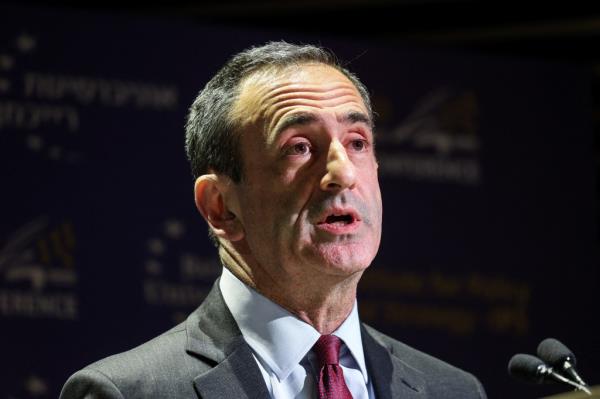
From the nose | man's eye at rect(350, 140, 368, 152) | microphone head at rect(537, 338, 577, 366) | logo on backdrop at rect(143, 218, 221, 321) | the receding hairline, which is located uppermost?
the receding hairline

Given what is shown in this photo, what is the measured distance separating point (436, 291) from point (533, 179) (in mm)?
669

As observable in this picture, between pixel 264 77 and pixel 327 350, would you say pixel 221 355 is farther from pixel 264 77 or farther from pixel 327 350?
pixel 264 77

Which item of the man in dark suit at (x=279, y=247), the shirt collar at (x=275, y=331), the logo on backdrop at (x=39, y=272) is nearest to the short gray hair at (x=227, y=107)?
the man in dark suit at (x=279, y=247)

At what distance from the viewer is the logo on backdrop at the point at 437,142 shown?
527 cm

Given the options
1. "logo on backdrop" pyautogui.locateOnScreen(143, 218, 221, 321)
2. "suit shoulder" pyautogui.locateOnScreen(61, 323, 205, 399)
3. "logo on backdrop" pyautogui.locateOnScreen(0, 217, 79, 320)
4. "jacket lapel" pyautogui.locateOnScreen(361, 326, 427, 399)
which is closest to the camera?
"suit shoulder" pyautogui.locateOnScreen(61, 323, 205, 399)

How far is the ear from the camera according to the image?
108 inches

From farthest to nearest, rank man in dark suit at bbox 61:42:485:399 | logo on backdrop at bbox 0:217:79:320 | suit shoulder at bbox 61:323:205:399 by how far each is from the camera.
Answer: logo on backdrop at bbox 0:217:79:320
man in dark suit at bbox 61:42:485:399
suit shoulder at bbox 61:323:205:399

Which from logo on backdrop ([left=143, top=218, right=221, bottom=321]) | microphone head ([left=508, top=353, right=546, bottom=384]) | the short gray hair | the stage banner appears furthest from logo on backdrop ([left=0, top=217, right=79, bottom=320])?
microphone head ([left=508, top=353, right=546, bottom=384])

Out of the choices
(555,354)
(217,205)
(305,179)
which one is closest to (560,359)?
(555,354)

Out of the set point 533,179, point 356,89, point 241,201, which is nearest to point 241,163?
point 241,201

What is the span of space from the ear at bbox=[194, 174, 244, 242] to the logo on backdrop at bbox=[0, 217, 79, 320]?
1.96 m

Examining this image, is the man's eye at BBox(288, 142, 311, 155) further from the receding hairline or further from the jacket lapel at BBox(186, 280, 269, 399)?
the jacket lapel at BBox(186, 280, 269, 399)

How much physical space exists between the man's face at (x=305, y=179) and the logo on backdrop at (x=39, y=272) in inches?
80.1

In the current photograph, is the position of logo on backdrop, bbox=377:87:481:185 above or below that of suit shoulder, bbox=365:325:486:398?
above
